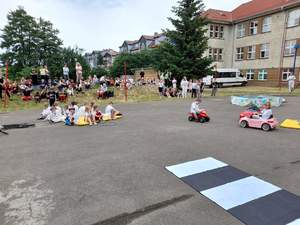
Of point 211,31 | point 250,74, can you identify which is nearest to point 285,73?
point 250,74

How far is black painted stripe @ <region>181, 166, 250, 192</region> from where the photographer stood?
14.6 feet

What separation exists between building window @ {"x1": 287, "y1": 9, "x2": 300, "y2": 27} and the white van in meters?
8.38

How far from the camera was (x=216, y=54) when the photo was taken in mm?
35375

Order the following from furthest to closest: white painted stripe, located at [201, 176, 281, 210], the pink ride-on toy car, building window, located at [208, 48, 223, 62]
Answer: building window, located at [208, 48, 223, 62] < the pink ride-on toy car < white painted stripe, located at [201, 176, 281, 210]

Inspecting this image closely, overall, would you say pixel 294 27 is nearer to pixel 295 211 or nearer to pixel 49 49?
pixel 295 211

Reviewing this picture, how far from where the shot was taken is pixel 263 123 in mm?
8922

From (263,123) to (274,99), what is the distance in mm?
7500

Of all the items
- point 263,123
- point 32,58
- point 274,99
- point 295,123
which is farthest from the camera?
point 32,58

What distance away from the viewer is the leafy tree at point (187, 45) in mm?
23219

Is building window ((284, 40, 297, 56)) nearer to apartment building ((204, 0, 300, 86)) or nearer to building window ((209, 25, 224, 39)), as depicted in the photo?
apartment building ((204, 0, 300, 86))

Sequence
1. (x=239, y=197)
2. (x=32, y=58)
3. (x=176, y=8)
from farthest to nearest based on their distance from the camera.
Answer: (x=32, y=58)
(x=176, y=8)
(x=239, y=197)

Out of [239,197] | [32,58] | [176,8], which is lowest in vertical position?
Answer: [239,197]

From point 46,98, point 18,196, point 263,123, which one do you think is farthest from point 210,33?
point 18,196

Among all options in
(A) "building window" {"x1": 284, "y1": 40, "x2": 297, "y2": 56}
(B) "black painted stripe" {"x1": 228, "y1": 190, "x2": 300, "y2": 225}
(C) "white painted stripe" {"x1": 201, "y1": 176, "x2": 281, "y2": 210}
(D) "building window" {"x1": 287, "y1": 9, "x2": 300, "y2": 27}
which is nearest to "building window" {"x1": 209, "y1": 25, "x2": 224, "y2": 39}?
(D) "building window" {"x1": 287, "y1": 9, "x2": 300, "y2": 27}
